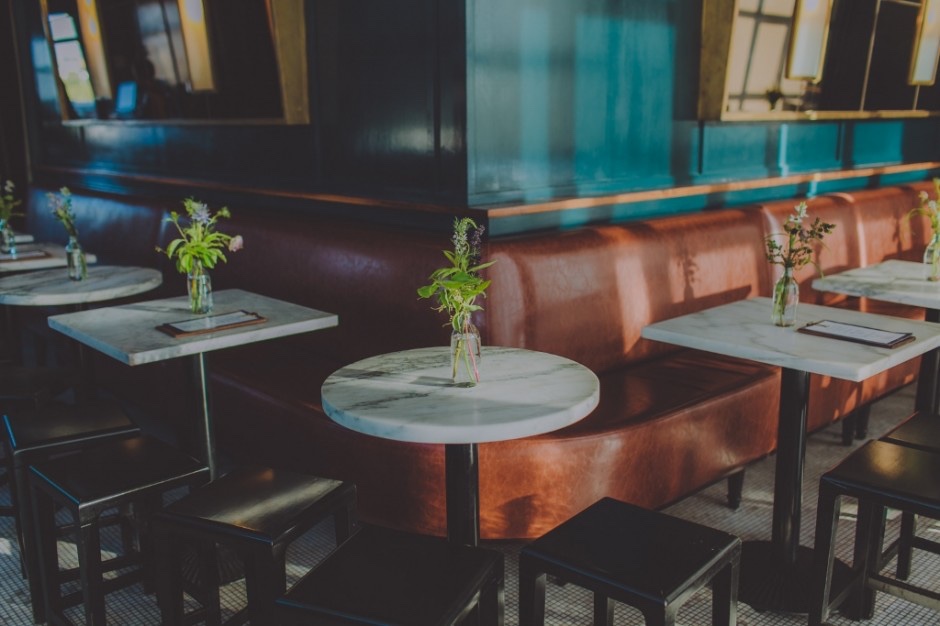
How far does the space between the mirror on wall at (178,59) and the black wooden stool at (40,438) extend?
1.75 m

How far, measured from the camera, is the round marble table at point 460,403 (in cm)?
174

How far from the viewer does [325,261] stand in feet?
11.1

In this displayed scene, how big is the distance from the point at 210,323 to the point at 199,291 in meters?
0.22

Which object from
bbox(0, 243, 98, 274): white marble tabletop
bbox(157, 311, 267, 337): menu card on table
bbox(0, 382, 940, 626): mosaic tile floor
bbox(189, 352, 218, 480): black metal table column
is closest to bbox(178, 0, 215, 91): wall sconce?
bbox(0, 243, 98, 274): white marble tabletop

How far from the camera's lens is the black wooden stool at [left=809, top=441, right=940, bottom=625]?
1977 millimetres

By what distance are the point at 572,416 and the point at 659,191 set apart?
81.6 inches

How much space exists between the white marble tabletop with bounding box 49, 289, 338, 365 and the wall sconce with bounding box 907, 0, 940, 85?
4.41m

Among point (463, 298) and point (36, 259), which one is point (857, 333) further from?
point (36, 259)

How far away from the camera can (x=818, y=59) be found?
4430mm

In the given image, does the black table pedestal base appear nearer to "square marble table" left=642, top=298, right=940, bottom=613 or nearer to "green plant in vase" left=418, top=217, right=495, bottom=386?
"square marble table" left=642, top=298, right=940, bottom=613

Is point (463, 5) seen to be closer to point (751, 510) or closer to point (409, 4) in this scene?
point (409, 4)

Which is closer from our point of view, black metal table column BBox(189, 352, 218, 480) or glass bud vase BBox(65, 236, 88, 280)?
black metal table column BBox(189, 352, 218, 480)

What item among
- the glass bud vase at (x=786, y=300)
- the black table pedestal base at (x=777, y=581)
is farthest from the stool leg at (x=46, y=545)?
the glass bud vase at (x=786, y=300)

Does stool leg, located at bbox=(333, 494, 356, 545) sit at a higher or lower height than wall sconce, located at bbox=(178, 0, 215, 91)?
lower
